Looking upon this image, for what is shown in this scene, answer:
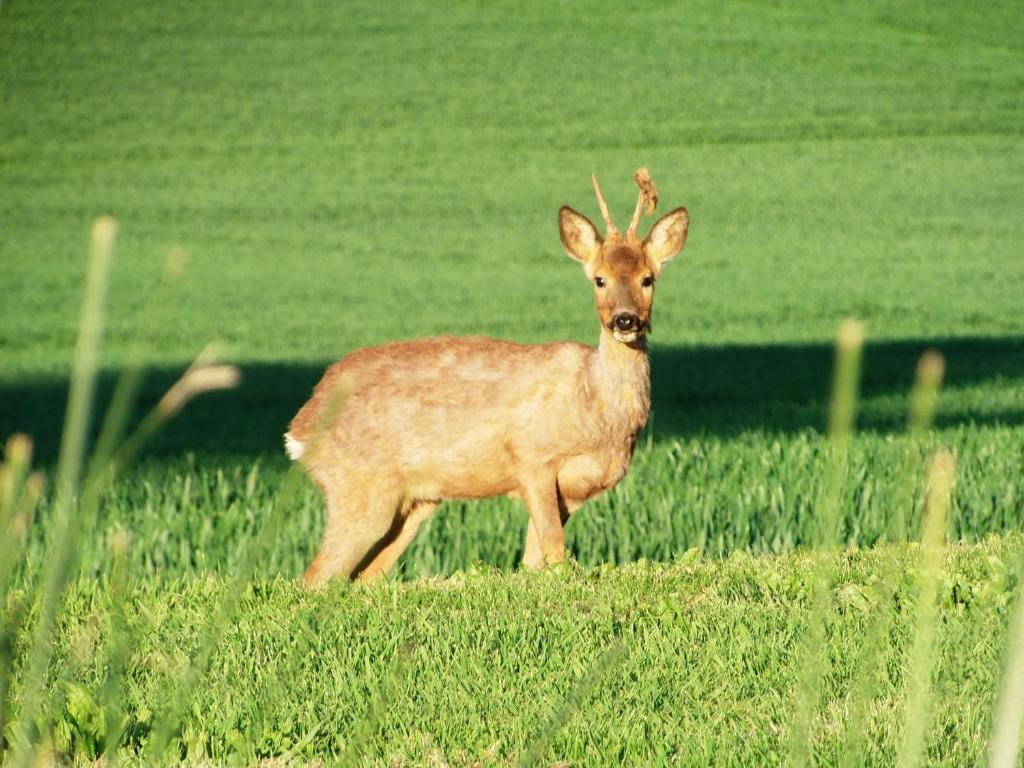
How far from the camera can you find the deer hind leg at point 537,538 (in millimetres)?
6727

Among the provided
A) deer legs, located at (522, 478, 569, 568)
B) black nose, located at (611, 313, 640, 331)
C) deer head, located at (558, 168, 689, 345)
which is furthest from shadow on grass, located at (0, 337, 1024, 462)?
black nose, located at (611, 313, 640, 331)

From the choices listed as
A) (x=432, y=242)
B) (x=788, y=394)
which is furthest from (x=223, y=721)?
(x=432, y=242)

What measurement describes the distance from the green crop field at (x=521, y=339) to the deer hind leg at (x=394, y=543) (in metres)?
0.21

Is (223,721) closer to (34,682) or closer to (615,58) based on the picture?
(34,682)

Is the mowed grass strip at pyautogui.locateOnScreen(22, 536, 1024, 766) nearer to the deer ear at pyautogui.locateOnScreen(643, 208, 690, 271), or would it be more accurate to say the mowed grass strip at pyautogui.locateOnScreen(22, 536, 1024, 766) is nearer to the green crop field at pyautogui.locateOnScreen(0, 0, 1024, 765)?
the green crop field at pyautogui.locateOnScreen(0, 0, 1024, 765)

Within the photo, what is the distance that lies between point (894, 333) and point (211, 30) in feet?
72.0

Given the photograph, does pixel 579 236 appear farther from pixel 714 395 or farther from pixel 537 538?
pixel 714 395

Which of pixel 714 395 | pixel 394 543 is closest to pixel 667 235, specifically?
pixel 394 543

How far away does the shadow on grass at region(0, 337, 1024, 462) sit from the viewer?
44.0 feet

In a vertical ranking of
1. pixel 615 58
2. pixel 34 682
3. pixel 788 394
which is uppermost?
pixel 615 58

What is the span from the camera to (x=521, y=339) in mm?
19688

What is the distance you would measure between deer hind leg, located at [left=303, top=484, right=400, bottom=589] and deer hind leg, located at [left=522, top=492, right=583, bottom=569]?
0.59m

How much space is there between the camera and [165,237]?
26.9m

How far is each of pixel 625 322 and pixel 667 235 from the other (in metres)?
0.78
